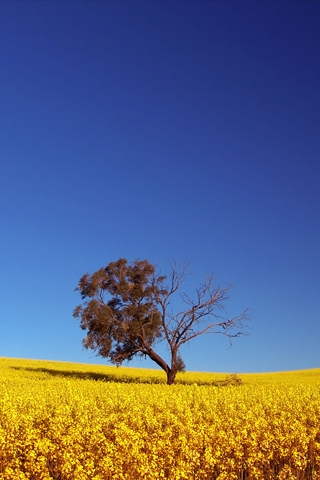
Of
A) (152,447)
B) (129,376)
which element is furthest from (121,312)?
(152,447)

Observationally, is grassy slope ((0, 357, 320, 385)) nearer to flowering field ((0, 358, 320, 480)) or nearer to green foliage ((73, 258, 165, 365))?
green foliage ((73, 258, 165, 365))

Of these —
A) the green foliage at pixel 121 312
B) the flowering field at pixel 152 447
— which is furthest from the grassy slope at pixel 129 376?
the flowering field at pixel 152 447

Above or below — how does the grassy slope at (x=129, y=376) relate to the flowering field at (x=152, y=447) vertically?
above

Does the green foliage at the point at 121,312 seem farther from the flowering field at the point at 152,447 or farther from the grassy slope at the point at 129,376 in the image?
the flowering field at the point at 152,447

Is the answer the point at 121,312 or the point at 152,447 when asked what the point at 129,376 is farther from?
the point at 152,447

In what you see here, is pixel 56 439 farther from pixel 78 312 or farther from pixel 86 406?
pixel 78 312

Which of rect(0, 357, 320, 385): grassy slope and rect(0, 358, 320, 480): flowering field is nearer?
rect(0, 358, 320, 480): flowering field

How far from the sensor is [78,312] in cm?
4022

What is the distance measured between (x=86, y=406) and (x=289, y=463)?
7604 millimetres

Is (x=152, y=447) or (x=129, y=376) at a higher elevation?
(x=129, y=376)

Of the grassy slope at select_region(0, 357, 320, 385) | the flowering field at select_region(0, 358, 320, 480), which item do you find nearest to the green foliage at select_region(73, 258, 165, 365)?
the grassy slope at select_region(0, 357, 320, 385)

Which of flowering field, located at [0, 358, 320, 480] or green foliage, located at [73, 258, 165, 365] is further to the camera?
green foliage, located at [73, 258, 165, 365]

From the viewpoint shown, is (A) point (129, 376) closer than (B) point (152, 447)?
No

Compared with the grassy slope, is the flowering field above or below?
below
